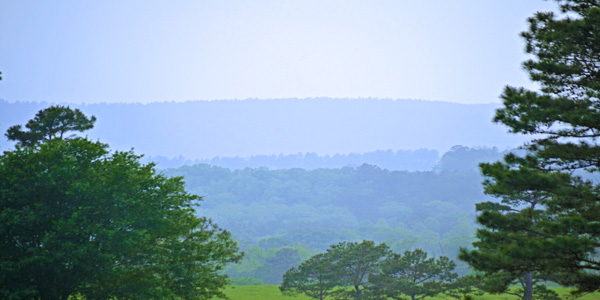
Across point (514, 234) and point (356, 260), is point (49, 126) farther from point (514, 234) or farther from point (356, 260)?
point (514, 234)

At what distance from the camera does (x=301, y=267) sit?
112 feet

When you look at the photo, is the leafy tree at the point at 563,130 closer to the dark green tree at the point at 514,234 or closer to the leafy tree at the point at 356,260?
the dark green tree at the point at 514,234

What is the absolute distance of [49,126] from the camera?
29047 mm

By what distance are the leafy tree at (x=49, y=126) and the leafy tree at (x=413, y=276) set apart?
2255cm

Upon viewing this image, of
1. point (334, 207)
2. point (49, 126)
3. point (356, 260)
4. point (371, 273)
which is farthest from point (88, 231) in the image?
point (334, 207)

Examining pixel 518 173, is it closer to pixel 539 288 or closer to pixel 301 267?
pixel 539 288

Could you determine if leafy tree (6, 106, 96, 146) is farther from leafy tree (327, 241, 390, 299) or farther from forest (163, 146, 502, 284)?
forest (163, 146, 502, 284)

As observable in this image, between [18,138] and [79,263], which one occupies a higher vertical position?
[18,138]

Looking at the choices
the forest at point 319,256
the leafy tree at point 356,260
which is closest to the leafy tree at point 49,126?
the forest at point 319,256

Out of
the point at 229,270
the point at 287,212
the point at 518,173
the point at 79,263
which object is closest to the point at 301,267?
the point at 79,263

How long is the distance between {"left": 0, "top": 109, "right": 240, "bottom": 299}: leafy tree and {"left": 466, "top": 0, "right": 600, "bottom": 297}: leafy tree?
524 inches

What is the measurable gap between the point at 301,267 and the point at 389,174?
139 meters

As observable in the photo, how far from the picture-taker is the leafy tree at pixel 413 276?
30.6 meters

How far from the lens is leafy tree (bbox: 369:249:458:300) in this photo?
3056 centimetres
